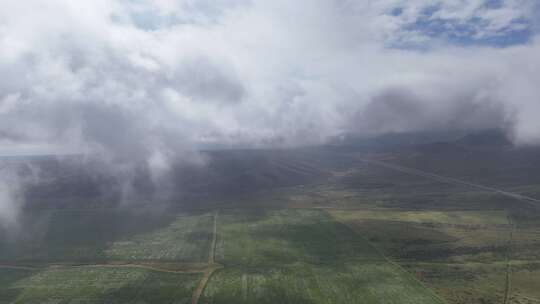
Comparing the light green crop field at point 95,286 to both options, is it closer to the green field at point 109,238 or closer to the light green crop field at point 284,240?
the green field at point 109,238

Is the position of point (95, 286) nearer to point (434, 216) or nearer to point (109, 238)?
point (109, 238)

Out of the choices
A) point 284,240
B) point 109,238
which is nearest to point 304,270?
point 284,240

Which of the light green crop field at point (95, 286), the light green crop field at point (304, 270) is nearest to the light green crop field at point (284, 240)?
the light green crop field at point (304, 270)

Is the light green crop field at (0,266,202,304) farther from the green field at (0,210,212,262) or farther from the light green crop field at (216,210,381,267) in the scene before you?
the light green crop field at (216,210,381,267)

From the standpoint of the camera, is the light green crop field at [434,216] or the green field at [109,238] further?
the light green crop field at [434,216]

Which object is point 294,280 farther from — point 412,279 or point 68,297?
point 68,297

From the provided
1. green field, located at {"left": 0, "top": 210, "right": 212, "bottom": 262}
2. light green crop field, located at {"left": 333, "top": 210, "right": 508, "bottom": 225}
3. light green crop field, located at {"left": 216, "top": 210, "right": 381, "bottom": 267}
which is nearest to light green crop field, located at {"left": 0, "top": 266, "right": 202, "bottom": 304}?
green field, located at {"left": 0, "top": 210, "right": 212, "bottom": 262}

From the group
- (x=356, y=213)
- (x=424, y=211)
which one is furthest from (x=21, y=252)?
(x=424, y=211)
